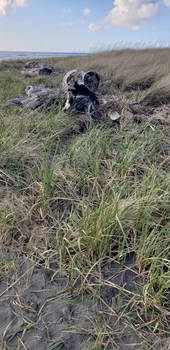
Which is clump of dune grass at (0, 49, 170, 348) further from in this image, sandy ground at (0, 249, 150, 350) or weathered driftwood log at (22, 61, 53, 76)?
weathered driftwood log at (22, 61, 53, 76)

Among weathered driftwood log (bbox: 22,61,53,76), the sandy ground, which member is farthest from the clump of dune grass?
weathered driftwood log (bbox: 22,61,53,76)

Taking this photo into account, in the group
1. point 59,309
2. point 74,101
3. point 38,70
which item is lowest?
point 59,309

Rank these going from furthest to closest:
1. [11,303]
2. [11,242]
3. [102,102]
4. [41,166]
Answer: [102,102] < [41,166] < [11,242] < [11,303]

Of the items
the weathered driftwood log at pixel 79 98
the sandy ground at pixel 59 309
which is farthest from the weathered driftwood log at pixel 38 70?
the sandy ground at pixel 59 309

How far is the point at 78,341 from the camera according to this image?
1362 mm

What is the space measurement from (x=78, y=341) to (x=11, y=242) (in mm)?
862

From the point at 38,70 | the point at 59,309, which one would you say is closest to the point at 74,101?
the point at 59,309

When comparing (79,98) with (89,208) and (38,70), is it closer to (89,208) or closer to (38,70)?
(89,208)

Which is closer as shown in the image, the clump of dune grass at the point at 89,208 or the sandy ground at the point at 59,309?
the sandy ground at the point at 59,309

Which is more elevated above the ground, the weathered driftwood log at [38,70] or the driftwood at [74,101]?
the weathered driftwood log at [38,70]

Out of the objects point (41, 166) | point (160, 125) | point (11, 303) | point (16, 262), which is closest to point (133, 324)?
point (11, 303)

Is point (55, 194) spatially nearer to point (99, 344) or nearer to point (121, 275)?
point (121, 275)

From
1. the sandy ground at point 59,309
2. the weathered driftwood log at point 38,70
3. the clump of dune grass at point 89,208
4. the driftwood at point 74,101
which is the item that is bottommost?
the sandy ground at point 59,309

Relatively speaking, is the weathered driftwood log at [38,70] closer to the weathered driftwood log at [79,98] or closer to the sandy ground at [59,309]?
the weathered driftwood log at [79,98]
